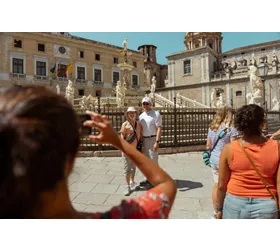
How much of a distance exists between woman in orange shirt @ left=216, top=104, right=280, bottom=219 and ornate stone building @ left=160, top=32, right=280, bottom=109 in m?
28.4

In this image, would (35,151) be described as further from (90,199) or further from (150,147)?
(150,147)

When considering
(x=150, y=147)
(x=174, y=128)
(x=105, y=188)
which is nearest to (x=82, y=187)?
(x=105, y=188)

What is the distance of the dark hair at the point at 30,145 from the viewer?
2.04ft

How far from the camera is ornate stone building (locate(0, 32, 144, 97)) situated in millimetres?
25500

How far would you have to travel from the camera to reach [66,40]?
2972 cm

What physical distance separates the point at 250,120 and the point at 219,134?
4.39ft

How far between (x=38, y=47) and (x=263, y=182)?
32.1 meters

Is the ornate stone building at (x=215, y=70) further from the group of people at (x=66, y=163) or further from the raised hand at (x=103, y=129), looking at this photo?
the raised hand at (x=103, y=129)

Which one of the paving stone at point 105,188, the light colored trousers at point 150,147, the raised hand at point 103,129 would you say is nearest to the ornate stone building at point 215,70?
the light colored trousers at point 150,147

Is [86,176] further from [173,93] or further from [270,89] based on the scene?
[173,93]

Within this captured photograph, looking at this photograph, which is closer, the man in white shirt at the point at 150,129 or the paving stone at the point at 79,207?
the paving stone at the point at 79,207

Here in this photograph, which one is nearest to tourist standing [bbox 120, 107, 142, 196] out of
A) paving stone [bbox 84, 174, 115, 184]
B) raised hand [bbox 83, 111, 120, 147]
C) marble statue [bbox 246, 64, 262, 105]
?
paving stone [bbox 84, 174, 115, 184]

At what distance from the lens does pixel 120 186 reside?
439 centimetres

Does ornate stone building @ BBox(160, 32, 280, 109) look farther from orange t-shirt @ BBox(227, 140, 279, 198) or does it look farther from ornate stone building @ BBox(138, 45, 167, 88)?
orange t-shirt @ BBox(227, 140, 279, 198)
